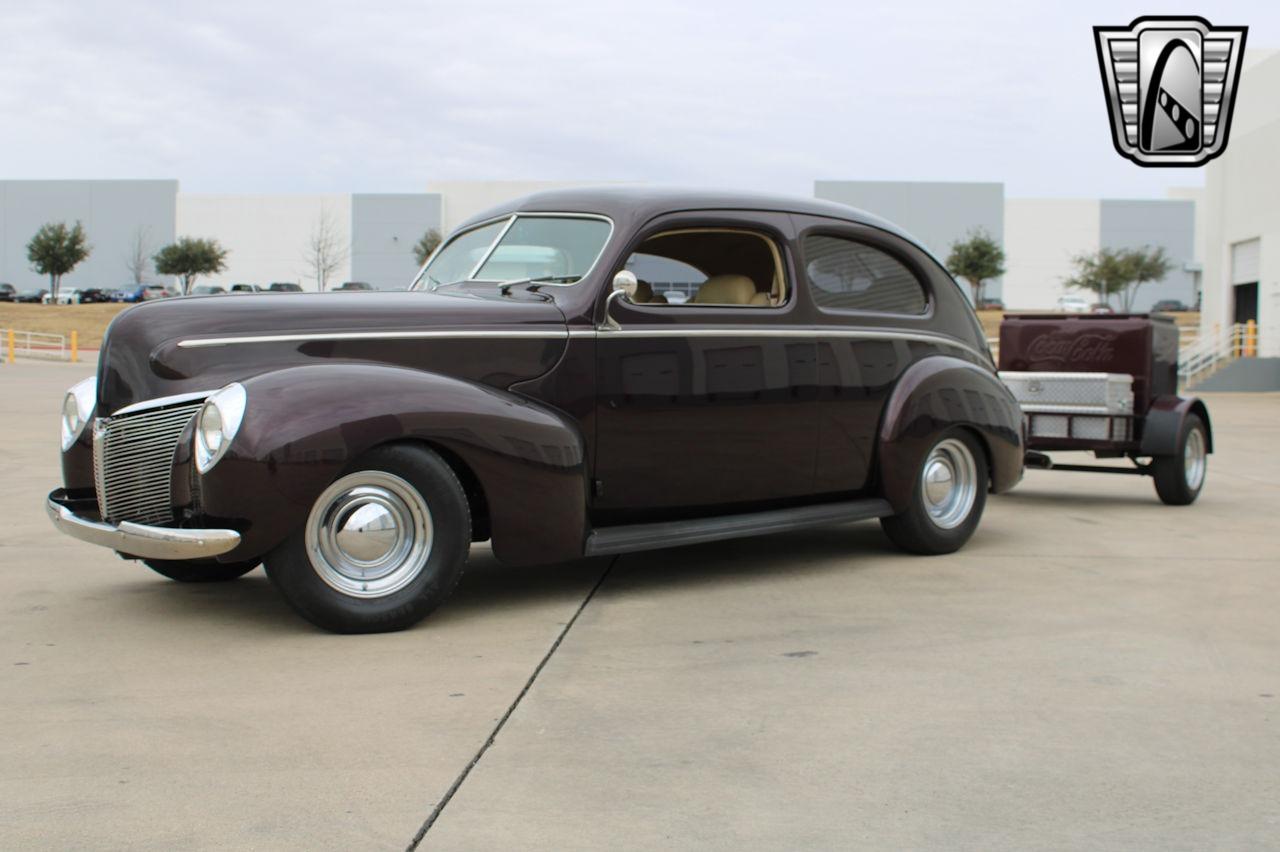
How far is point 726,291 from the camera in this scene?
6.00 metres

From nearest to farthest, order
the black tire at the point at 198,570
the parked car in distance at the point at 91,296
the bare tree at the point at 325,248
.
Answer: the black tire at the point at 198,570
the parked car in distance at the point at 91,296
the bare tree at the point at 325,248

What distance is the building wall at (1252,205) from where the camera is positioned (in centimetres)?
3244

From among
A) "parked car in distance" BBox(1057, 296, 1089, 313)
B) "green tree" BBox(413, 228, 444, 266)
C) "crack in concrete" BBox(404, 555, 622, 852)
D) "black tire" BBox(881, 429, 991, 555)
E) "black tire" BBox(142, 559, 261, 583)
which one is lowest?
"crack in concrete" BBox(404, 555, 622, 852)

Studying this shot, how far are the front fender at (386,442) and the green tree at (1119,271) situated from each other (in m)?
63.8

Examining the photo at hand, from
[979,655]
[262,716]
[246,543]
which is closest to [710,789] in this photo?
[262,716]

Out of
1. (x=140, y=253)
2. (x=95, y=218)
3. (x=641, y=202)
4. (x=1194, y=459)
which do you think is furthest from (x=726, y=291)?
(x=95, y=218)

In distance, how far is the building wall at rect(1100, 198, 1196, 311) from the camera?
72.9 meters

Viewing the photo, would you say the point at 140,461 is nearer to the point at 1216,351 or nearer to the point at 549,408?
the point at 549,408

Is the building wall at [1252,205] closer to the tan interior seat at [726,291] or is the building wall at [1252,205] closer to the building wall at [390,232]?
the tan interior seat at [726,291]

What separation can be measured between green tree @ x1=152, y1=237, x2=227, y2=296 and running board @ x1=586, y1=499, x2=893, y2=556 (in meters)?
63.9

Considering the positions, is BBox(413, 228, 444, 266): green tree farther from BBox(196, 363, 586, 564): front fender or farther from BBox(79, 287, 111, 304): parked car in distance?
BBox(196, 363, 586, 564): front fender

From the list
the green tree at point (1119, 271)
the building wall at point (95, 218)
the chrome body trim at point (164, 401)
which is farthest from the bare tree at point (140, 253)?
the chrome body trim at point (164, 401)

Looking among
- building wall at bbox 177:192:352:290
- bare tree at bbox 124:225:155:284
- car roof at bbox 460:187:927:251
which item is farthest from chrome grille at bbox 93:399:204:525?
bare tree at bbox 124:225:155:284

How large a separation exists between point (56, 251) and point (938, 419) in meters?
67.7
